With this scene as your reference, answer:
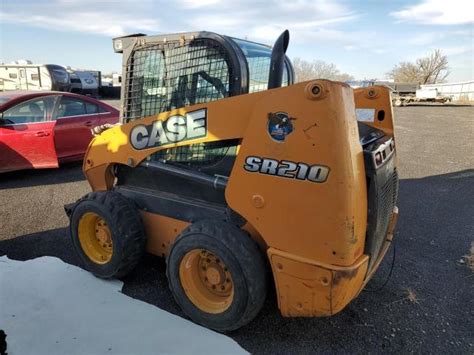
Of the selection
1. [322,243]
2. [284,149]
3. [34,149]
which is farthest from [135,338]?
[34,149]

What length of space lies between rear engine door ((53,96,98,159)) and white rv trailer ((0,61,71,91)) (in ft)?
43.6

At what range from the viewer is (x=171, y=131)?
2879mm

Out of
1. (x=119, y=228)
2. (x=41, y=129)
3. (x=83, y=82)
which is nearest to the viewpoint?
(x=119, y=228)

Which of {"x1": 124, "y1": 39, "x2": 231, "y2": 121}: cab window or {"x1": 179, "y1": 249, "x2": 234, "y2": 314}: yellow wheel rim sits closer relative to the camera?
{"x1": 179, "y1": 249, "x2": 234, "y2": 314}: yellow wheel rim

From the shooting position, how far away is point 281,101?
7.47 feet

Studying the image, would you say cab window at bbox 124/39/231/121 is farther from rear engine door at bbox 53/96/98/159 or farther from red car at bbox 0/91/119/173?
rear engine door at bbox 53/96/98/159

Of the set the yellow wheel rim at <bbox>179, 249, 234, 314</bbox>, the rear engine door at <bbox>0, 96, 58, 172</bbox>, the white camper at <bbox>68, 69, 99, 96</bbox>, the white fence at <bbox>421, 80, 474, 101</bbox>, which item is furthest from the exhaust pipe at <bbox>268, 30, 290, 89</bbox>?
the white fence at <bbox>421, 80, 474, 101</bbox>

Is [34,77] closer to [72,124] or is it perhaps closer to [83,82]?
[83,82]

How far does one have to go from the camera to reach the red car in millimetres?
6164

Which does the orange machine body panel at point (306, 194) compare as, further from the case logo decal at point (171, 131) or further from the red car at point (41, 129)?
the red car at point (41, 129)

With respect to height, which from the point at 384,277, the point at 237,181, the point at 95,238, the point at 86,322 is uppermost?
the point at 237,181

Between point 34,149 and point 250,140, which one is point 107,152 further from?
point 34,149

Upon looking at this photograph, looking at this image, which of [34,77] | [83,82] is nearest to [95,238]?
[34,77]

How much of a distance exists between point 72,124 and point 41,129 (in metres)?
0.58
